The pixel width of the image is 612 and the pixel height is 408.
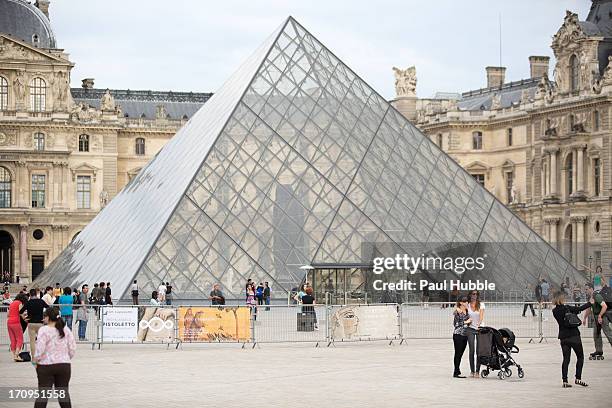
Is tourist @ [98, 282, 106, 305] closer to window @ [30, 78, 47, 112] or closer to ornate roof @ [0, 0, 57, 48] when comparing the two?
ornate roof @ [0, 0, 57, 48]

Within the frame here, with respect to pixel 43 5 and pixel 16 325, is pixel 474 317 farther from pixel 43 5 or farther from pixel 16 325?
pixel 43 5

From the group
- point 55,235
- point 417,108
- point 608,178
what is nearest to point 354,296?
point 608,178

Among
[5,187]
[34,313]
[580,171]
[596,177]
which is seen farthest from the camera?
[5,187]

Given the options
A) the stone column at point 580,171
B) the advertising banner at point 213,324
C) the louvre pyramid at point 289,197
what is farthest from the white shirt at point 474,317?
the stone column at point 580,171

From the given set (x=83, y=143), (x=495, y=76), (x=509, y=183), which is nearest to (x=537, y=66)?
(x=495, y=76)

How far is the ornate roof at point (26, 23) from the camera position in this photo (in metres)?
73.2

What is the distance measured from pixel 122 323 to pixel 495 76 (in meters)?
64.2

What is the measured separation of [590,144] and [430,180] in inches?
1324

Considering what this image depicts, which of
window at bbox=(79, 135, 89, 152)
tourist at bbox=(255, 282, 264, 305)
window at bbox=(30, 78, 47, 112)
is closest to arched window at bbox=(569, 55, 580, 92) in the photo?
window at bbox=(79, 135, 89, 152)

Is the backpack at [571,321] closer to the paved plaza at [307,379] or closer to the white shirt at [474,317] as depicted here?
the paved plaza at [307,379]

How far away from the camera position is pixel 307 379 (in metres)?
17.3

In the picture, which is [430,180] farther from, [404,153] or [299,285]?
[299,285]

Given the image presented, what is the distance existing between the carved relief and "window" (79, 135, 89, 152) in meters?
17.8

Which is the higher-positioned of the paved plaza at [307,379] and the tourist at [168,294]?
the tourist at [168,294]
